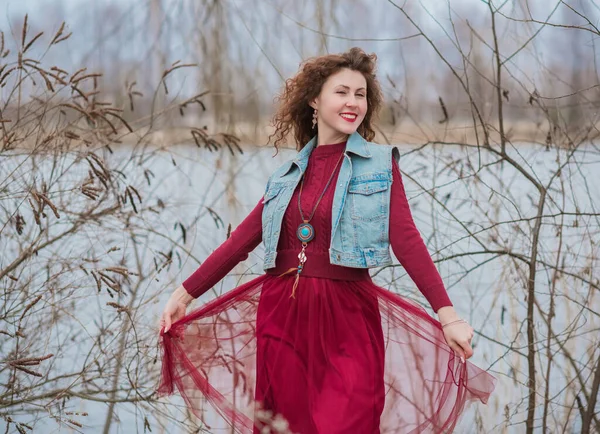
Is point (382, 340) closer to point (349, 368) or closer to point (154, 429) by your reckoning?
point (349, 368)

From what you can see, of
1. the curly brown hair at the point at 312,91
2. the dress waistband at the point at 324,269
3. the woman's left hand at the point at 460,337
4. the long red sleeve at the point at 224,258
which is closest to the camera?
the woman's left hand at the point at 460,337

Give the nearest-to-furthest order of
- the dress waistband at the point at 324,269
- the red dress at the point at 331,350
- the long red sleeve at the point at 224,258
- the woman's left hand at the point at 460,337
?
1. the woman's left hand at the point at 460,337
2. the red dress at the point at 331,350
3. the dress waistband at the point at 324,269
4. the long red sleeve at the point at 224,258

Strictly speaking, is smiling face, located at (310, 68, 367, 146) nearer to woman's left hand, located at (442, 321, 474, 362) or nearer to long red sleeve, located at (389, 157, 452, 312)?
long red sleeve, located at (389, 157, 452, 312)

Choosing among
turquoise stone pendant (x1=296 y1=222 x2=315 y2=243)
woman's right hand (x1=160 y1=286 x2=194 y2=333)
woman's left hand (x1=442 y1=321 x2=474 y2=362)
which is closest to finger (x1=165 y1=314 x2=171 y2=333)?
woman's right hand (x1=160 y1=286 x2=194 y2=333)

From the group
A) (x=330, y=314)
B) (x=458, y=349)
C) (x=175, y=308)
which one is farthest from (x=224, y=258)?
(x=458, y=349)

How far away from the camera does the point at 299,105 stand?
277cm

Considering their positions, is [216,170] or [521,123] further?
[216,170]

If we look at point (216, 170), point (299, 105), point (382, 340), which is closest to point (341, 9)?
point (216, 170)

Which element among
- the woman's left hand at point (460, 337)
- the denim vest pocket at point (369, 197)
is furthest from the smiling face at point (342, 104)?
the woman's left hand at point (460, 337)

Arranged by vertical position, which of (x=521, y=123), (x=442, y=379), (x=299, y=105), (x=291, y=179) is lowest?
(x=442, y=379)

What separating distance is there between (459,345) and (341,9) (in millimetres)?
2213

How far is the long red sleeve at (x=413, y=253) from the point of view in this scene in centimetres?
235

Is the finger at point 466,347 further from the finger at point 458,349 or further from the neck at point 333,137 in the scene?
the neck at point 333,137

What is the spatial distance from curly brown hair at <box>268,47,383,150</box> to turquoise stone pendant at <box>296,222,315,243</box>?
1.32 feet
